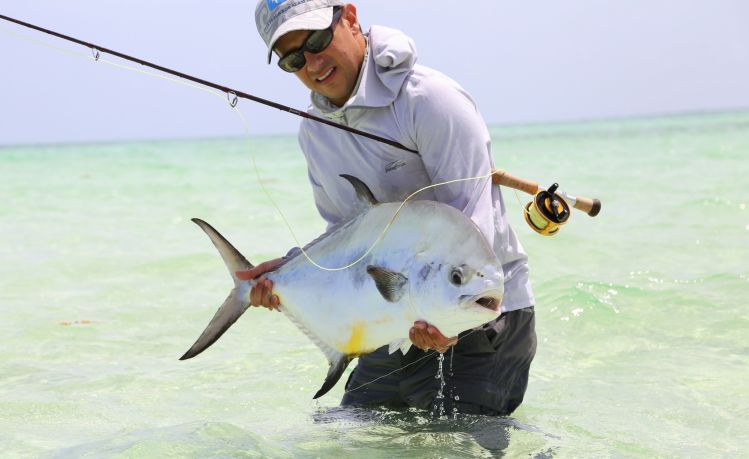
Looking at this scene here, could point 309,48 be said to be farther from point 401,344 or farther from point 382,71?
point 401,344

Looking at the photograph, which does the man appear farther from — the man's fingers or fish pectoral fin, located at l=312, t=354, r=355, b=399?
fish pectoral fin, located at l=312, t=354, r=355, b=399

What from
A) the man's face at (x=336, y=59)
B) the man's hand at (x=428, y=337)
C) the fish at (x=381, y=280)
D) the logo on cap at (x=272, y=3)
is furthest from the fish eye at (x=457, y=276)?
the logo on cap at (x=272, y=3)

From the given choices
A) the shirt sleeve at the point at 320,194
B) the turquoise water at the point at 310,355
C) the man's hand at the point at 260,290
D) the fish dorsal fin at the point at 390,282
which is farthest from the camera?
the turquoise water at the point at 310,355

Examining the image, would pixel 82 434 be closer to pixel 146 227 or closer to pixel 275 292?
pixel 275 292

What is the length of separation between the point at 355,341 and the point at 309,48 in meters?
0.78

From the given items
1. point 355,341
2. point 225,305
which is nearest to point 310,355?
point 225,305

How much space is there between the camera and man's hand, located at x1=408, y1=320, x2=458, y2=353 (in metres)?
2.32

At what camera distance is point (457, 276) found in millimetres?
2273

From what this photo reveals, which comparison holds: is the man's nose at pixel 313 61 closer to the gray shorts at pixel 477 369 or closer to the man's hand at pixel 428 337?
the man's hand at pixel 428 337

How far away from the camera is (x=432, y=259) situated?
2.32 m

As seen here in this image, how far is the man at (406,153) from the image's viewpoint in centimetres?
246

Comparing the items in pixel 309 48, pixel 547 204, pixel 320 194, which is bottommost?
pixel 547 204

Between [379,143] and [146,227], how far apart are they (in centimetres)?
749

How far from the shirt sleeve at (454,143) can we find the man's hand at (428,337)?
286 mm
